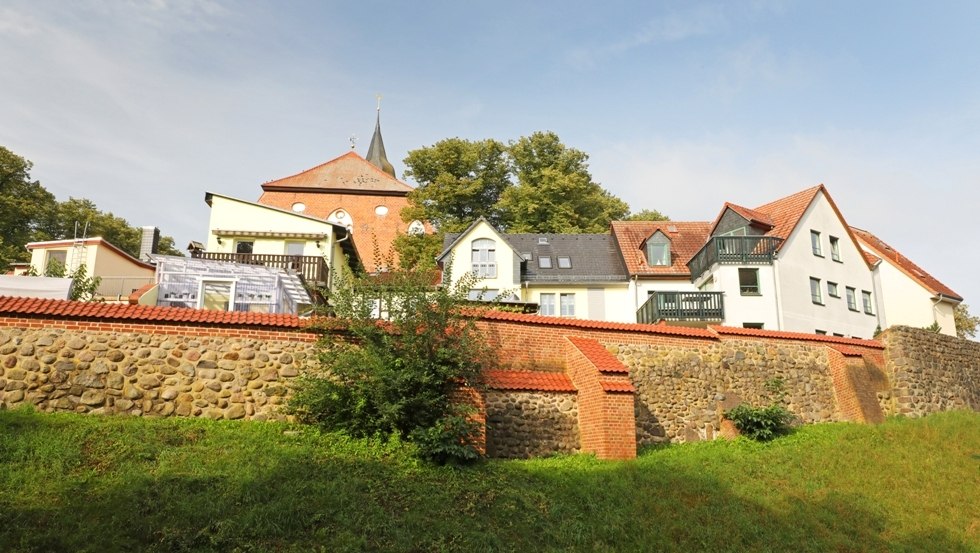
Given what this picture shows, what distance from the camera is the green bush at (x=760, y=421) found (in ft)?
58.1

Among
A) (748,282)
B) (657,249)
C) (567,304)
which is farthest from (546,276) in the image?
(748,282)

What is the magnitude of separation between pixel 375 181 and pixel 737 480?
41887mm

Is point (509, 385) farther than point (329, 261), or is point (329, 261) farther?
point (329, 261)

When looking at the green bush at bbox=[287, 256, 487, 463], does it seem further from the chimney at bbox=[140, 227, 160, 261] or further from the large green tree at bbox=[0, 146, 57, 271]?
the large green tree at bbox=[0, 146, 57, 271]

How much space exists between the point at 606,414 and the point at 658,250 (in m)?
18.4

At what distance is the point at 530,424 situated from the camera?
16094mm

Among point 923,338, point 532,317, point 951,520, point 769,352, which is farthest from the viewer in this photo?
point 923,338

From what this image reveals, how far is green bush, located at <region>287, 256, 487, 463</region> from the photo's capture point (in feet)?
44.4

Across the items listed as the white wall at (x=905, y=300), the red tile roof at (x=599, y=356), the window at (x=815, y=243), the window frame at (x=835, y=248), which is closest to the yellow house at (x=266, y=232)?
the red tile roof at (x=599, y=356)

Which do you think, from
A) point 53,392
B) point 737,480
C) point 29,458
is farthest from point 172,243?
point 737,480

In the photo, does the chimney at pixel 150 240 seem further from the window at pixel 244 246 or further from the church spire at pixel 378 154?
the church spire at pixel 378 154

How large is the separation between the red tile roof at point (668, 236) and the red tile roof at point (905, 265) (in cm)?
709

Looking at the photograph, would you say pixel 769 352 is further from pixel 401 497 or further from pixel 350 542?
pixel 350 542

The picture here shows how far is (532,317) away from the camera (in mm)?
17453
